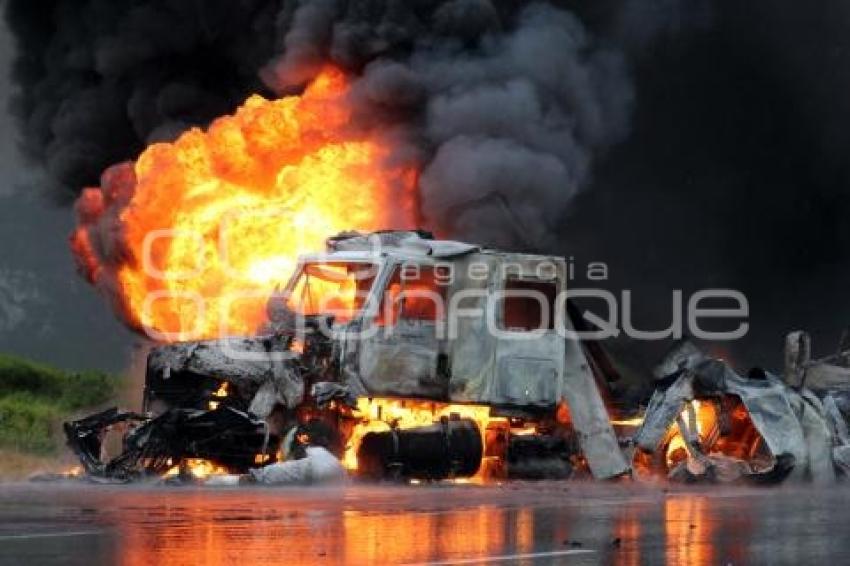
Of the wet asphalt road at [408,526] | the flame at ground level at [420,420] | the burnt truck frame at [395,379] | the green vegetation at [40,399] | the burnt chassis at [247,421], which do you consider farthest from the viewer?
the green vegetation at [40,399]

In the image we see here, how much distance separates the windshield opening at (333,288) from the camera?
16.6 m

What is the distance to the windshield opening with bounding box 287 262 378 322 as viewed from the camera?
54.3 feet

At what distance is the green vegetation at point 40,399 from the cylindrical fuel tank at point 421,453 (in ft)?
18.6

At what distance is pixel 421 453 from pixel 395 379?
0.96 m

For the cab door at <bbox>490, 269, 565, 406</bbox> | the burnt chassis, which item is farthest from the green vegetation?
the cab door at <bbox>490, 269, 565, 406</bbox>

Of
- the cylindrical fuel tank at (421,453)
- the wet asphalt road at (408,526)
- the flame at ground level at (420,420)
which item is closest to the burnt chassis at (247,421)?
the cylindrical fuel tank at (421,453)

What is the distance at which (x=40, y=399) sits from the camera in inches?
1294

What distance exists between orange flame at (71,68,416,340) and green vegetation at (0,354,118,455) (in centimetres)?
266

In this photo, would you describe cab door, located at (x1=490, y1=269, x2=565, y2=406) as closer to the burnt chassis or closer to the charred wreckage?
the charred wreckage

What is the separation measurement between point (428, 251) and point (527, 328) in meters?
1.50

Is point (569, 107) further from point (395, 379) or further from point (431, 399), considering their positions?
point (395, 379)

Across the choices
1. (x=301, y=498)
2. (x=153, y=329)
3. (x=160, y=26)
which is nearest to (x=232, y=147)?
(x=153, y=329)

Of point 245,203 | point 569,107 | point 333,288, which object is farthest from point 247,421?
point 569,107

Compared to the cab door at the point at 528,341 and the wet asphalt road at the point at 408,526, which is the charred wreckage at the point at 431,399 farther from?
the wet asphalt road at the point at 408,526
